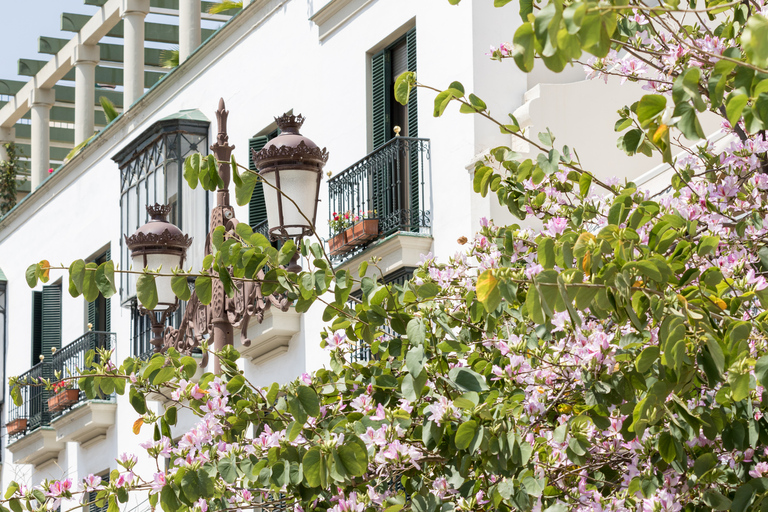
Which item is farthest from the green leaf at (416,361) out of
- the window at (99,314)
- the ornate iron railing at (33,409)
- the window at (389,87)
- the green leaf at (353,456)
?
the ornate iron railing at (33,409)

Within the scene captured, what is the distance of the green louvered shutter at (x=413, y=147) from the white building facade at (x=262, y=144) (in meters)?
0.02

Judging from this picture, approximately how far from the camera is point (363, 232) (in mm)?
12367

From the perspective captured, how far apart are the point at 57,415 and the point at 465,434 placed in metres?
16.1

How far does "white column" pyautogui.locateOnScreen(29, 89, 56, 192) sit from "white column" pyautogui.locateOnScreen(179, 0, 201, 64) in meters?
8.68

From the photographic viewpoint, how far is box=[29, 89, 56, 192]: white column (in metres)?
27.8

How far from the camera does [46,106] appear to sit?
93.4ft

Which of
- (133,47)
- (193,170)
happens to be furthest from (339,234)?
(133,47)

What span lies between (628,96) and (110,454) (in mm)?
9887

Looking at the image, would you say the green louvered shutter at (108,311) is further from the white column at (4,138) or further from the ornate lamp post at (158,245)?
the white column at (4,138)

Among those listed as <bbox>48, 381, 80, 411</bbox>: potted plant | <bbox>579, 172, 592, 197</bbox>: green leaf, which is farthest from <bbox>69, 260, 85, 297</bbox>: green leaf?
<bbox>48, 381, 80, 411</bbox>: potted plant

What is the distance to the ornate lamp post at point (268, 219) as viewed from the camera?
8.07 meters

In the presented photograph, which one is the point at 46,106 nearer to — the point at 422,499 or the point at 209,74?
the point at 209,74

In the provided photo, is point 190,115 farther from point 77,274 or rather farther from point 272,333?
point 77,274

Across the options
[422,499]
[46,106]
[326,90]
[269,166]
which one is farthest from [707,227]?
[46,106]
